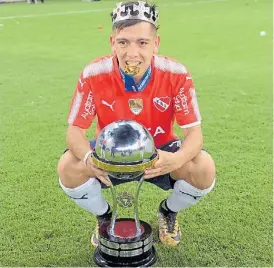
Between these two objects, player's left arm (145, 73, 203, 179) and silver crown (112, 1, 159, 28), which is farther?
player's left arm (145, 73, 203, 179)

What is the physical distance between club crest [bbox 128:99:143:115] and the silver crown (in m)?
0.44

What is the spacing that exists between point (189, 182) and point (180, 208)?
0.86 ft

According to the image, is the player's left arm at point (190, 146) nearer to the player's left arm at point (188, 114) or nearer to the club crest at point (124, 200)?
the player's left arm at point (188, 114)

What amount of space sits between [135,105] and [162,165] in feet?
1.85

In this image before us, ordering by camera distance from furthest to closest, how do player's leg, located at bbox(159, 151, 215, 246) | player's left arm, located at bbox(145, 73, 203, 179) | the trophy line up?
player's leg, located at bbox(159, 151, 215, 246) → player's left arm, located at bbox(145, 73, 203, 179) → the trophy

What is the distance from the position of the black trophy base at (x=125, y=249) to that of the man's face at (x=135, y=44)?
0.74m

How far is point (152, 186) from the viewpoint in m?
3.85

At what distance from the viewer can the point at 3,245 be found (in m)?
3.12

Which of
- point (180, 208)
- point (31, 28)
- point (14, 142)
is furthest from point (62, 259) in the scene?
point (31, 28)

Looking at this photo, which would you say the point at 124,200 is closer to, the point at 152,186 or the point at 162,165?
the point at 162,165

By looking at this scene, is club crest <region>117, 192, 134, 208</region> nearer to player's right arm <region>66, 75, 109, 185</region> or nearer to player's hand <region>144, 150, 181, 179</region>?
player's hand <region>144, 150, 181, 179</region>

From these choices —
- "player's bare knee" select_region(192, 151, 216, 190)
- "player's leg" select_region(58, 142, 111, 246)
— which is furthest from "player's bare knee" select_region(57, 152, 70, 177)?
"player's bare knee" select_region(192, 151, 216, 190)

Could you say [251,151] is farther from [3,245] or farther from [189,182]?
[3,245]

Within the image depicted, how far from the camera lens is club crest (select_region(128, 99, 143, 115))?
2.88 meters
